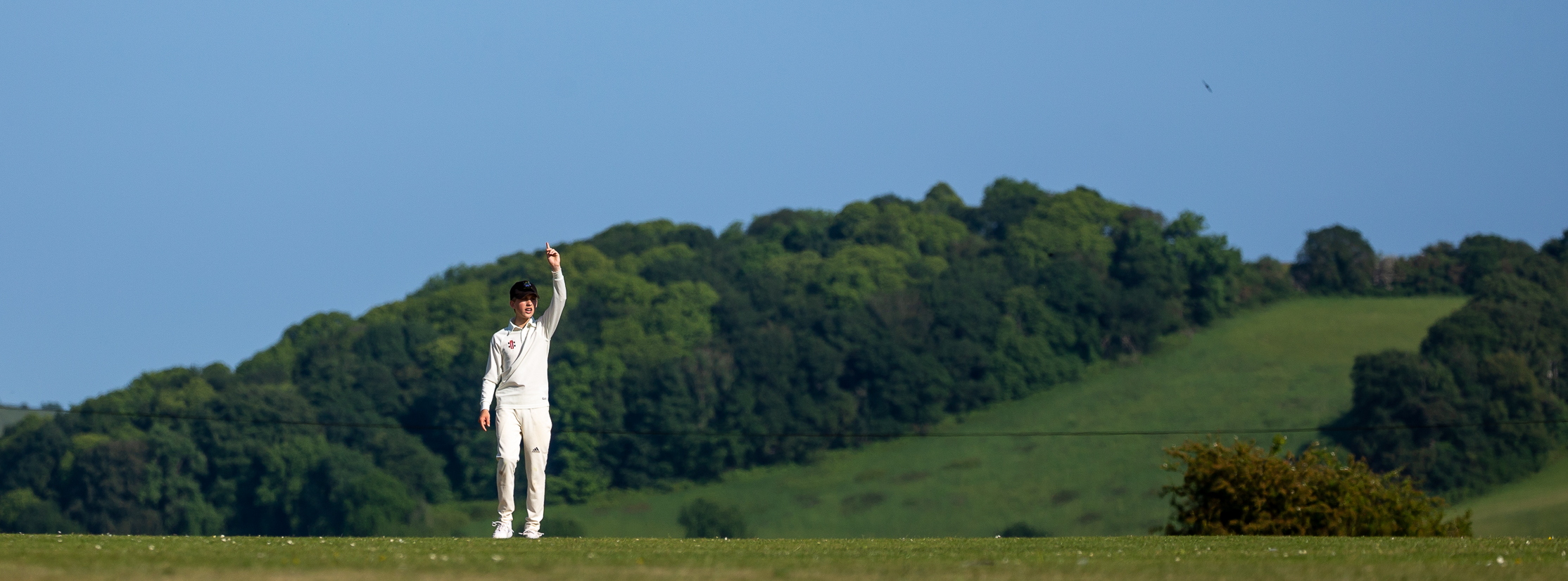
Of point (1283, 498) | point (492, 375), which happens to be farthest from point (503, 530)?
point (1283, 498)

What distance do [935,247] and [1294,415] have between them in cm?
4365

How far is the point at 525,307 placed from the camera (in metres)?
12.4

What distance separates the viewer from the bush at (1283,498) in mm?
27344

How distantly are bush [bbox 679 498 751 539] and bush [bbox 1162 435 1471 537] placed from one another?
66.7 meters

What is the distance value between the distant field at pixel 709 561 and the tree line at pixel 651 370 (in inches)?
3443

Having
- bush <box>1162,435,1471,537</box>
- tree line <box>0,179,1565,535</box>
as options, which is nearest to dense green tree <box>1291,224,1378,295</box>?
tree line <box>0,179,1565,535</box>

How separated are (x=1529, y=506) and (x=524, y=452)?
259ft

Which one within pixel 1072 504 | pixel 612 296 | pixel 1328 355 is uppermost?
pixel 612 296

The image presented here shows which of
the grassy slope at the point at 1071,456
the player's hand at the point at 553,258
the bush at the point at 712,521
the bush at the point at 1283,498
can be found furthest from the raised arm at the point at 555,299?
the bush at the point at 712,521

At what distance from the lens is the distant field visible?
8742mm

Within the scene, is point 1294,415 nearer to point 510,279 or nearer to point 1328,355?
point 1328,355

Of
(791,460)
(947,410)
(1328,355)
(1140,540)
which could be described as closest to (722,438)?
(791,460)

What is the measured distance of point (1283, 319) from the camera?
4796 inches

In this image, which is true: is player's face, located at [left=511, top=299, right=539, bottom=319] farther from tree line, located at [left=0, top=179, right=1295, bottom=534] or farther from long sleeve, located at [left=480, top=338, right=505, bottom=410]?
tree line, located at [left=0, top=179, right=1295, bottom=534]
